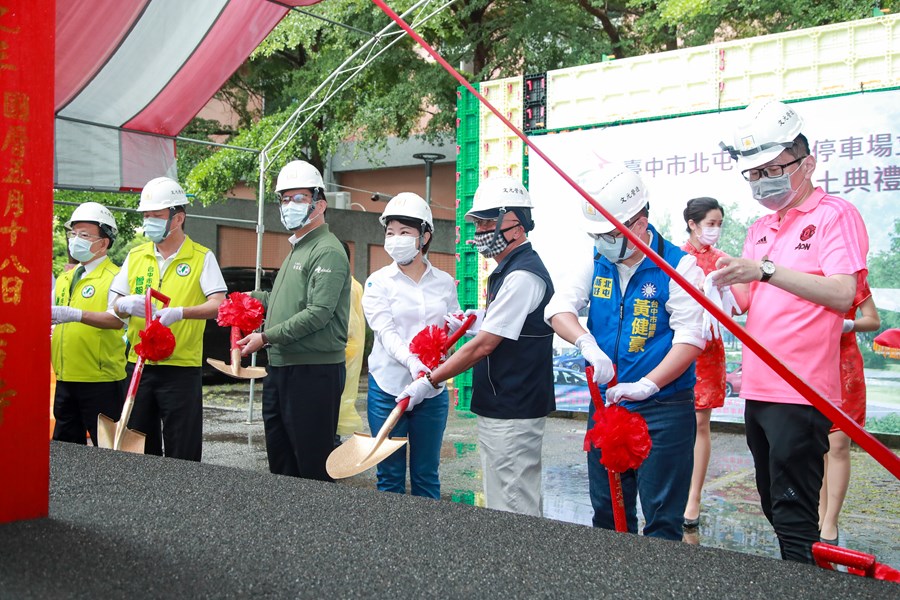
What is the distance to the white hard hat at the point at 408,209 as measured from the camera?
444 cm

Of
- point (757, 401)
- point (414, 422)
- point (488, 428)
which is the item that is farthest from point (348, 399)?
point (757, 401)

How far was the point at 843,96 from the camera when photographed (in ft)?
24.7

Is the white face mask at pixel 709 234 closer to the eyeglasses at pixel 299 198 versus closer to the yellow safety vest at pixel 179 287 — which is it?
the eyeglasses at pixel 299 198

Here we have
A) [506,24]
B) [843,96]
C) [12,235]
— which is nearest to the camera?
[12,235]

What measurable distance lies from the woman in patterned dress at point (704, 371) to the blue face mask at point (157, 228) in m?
3.12

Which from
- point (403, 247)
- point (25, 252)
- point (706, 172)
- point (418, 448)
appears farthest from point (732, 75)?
point (25, 252)

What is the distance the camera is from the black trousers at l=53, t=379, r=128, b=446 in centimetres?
526

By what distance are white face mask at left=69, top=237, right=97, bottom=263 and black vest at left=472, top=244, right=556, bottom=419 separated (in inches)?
127

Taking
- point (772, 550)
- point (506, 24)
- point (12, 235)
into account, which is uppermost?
point (506, 24)

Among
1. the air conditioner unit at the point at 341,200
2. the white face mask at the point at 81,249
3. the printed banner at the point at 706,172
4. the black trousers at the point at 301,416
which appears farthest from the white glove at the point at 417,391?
the air conditioner unit at the point at 341,200

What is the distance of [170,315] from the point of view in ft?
15.4

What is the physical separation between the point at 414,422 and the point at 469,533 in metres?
2.68

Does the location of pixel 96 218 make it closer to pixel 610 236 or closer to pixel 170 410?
pixel 170 410

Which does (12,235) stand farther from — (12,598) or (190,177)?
(190,177)
